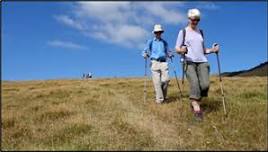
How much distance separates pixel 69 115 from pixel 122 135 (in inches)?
177

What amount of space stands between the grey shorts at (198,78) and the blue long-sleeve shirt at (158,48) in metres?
4.21

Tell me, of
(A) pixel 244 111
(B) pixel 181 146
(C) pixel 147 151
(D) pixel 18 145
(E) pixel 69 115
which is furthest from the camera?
(E) pixel 69 115

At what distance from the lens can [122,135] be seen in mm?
12766

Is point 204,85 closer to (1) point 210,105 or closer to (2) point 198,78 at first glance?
(2) point 198,78

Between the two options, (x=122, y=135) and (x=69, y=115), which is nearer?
(x=122, y=135)

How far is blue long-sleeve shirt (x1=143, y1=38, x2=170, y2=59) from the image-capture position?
1916 centimetres

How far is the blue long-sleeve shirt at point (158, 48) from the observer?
1916 centimetres

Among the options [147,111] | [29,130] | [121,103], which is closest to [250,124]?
[147,111]

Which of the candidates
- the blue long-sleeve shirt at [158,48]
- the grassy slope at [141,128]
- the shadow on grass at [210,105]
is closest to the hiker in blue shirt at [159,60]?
the blue long-sleeve shirt at [158,48]

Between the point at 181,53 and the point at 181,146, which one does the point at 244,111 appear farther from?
the point at 181,146

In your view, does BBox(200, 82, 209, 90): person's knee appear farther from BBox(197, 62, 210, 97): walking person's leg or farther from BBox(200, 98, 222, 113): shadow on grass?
BBox(200, 98, 222, 113): shadow on grass

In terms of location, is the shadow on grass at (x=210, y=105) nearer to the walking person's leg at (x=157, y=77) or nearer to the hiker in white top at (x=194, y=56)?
the hiker in white top at (x=194, y=56)

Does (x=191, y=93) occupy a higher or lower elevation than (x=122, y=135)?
higher

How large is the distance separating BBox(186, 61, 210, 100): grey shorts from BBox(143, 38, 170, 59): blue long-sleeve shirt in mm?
4208
